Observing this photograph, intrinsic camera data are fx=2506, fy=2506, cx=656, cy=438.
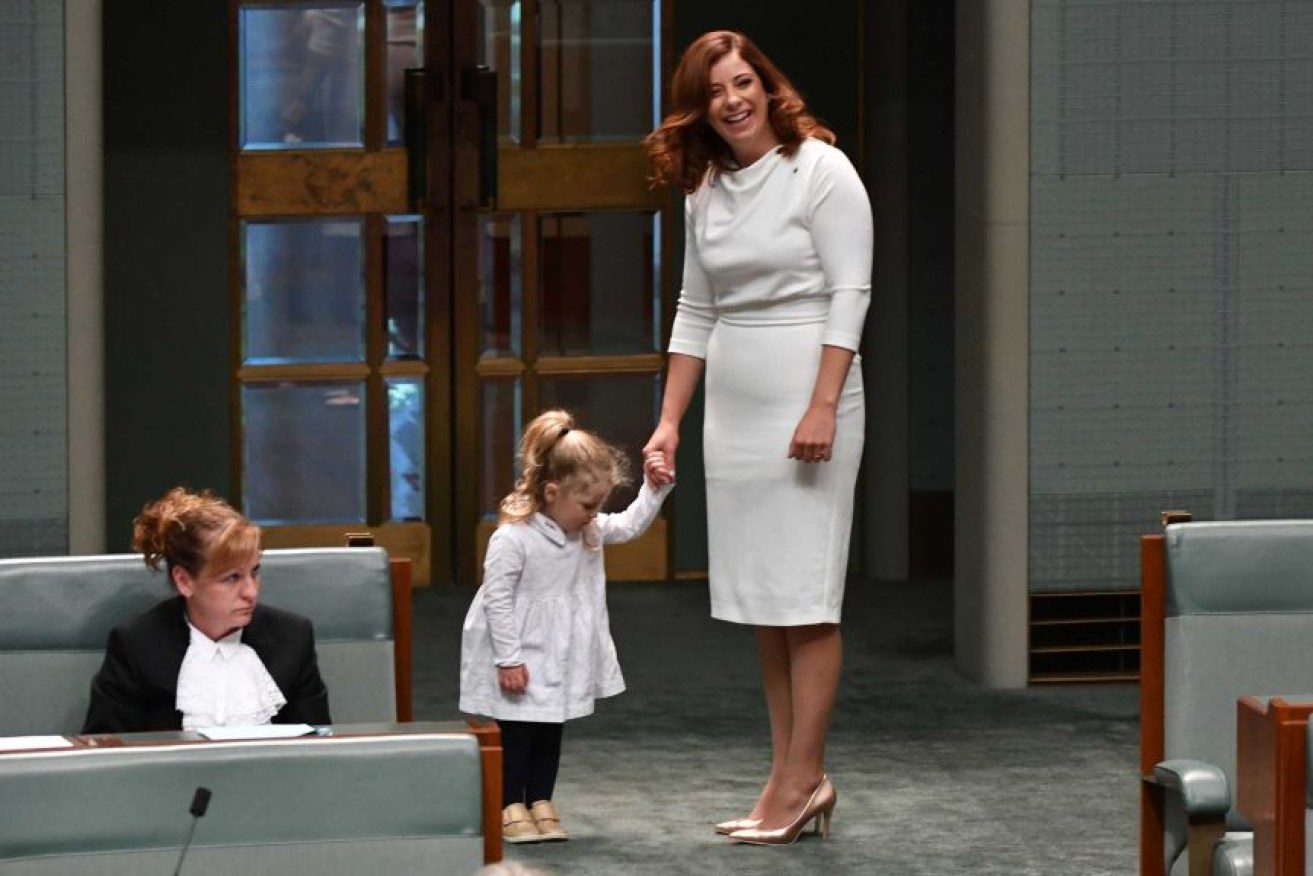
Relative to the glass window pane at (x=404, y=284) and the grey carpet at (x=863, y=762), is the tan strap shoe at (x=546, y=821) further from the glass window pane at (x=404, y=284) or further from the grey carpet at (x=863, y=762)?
the glass window pane at (x=404, y=284)

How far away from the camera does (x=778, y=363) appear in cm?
472

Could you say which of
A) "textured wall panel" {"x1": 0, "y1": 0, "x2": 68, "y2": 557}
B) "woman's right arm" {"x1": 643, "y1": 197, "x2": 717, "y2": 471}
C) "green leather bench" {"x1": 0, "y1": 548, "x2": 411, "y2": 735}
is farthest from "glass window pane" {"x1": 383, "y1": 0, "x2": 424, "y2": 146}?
"green leather bench" {"x1": 0, "y1": 548, "x2": 411, "y2": 735}

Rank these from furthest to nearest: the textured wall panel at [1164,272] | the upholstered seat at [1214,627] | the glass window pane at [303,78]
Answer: the glass window pane at [303,78]
the textured wall panel at [1164,272]
the upholstered seat at [1214,627]

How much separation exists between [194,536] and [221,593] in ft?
0.30

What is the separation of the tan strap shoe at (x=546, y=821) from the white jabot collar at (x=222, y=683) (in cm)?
133

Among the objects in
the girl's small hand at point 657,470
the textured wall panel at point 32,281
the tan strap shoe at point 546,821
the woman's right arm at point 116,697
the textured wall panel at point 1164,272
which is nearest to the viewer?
the woman's right arm at point 116,697

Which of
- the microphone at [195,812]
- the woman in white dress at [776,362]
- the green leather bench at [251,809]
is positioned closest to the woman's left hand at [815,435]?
the woman in white dress at [776,362]

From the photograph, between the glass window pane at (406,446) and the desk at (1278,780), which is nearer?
the desk at (1278,780)

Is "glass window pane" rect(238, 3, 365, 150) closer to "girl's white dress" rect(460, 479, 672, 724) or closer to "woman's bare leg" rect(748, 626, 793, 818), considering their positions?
"girl's white dress" rect(460, 479, 672, 724)

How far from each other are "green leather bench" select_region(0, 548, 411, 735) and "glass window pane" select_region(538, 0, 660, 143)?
15.1 feet

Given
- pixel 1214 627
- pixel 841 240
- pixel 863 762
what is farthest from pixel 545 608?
pixel 1214 627

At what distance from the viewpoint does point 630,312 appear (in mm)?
8336

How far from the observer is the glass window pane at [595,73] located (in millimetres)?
8211

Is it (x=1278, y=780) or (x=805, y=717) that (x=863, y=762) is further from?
(x=1278, y=780)
